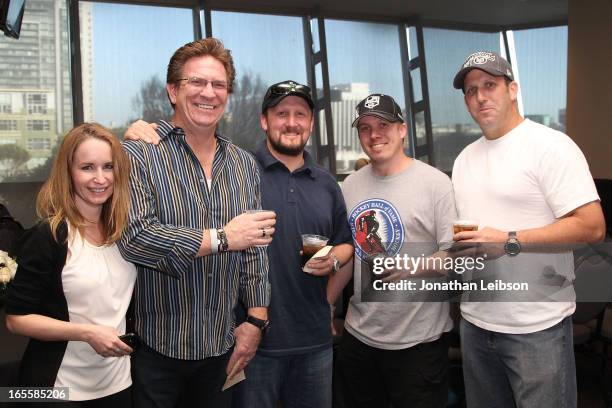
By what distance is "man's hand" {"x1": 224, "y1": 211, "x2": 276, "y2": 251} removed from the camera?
1.80m

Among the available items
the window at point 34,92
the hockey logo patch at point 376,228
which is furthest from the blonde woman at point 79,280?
the window at point 34,92

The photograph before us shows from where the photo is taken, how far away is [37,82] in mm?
7859

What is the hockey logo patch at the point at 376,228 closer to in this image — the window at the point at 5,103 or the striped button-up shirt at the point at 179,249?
the striped button-up shirt at the point at 179,249

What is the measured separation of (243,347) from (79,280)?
2.03 ft

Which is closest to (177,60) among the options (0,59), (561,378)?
(561,378)

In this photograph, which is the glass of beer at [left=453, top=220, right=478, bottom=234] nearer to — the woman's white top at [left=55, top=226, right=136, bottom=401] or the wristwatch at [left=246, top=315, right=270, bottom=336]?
the wristwatch at [left=246, top=315, right=270, bottom=336]

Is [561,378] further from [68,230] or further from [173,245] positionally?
[68,230]

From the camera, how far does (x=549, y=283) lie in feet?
6.93

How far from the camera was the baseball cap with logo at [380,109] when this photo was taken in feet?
7.67

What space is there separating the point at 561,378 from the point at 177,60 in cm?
173

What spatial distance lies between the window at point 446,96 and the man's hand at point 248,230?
8735 millimetres

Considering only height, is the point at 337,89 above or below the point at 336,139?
above

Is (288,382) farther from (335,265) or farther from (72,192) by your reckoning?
(72,192)

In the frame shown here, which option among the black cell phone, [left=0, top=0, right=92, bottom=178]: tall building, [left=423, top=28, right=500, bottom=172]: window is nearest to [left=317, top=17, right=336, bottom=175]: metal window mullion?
[left=423, top=28, right=500, bottom=172]: window
